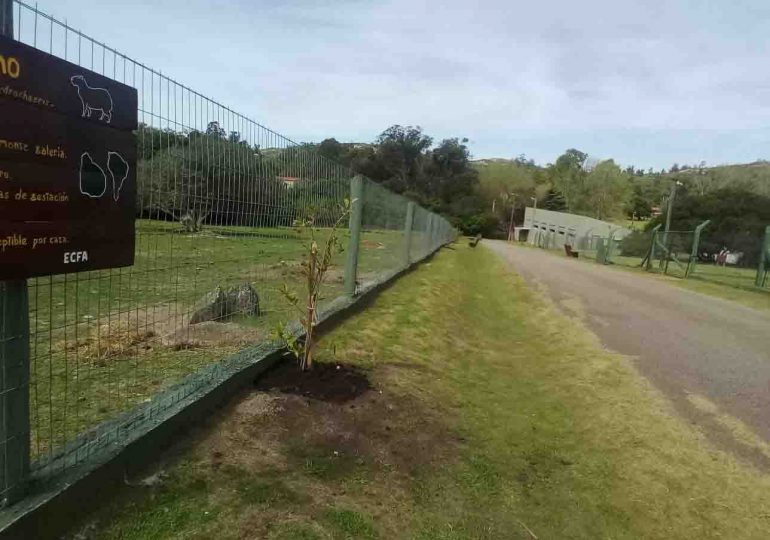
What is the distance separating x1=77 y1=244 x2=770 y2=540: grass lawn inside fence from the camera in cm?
286

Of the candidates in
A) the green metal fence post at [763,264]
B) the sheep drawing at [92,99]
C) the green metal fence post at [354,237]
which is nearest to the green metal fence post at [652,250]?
the green metal fence post at [763,264]

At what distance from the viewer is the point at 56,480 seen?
2.53 m

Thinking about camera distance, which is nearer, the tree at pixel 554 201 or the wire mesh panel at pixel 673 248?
the wire mesh panel at pixel 673 248

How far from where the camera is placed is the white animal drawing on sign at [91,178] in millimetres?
2447

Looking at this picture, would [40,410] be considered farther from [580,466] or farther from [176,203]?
[580,466]

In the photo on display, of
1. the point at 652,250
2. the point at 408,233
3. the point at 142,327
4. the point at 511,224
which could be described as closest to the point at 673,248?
the point at 652,250

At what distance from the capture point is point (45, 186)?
7.34 feet

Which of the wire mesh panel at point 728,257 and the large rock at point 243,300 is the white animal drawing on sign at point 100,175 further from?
the wire mesh panel at point 728,257

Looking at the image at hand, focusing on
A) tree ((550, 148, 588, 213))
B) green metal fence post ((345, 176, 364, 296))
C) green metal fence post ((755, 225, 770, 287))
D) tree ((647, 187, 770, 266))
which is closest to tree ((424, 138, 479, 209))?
tree ((550, 148, 588, 213))

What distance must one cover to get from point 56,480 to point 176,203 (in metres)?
1.64

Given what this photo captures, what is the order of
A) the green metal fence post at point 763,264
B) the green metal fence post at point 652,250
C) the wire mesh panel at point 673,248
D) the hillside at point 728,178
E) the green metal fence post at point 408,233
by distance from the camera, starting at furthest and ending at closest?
the hillside at point 728,178, the green metal fence post at point 652,250, the wire mesh panel at point 673,248, the green metal fence post at point 763,264, the green metal fence post at point 408,233

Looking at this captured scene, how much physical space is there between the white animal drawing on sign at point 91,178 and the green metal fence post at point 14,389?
0.47 metres

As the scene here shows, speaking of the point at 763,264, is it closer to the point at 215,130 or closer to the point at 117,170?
the point at 215,130

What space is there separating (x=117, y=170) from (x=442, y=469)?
2577 millimetres
